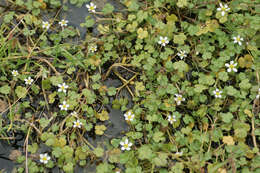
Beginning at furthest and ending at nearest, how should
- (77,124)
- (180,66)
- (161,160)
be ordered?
1. (180,66)
2. (77,124)
3. (161,160)

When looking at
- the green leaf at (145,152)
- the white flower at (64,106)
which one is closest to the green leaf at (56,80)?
the white flower at (64,106)

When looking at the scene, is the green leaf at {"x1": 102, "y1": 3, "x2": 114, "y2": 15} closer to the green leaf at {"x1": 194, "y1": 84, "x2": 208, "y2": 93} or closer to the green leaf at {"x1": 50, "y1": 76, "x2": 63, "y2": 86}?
the green leaf at {"x1": 50, "y1": 76, "x2": 63, "y2": 86}

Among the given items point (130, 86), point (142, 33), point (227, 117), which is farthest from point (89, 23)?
point (227, 117)

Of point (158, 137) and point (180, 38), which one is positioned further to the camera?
point (180, 38)

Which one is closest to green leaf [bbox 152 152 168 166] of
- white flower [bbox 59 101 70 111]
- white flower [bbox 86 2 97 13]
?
white flower [bbox 59 101 70 111]

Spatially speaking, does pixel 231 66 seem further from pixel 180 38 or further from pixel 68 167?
pixel 68 167

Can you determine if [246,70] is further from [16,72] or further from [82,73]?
[16,72]

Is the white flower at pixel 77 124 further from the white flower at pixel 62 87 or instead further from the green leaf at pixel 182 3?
the green leaf at pixel 182 3

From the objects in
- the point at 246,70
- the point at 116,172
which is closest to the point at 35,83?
Result: the point at 116,172

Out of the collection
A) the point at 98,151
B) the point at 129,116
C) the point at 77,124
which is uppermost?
the point at 129,116
